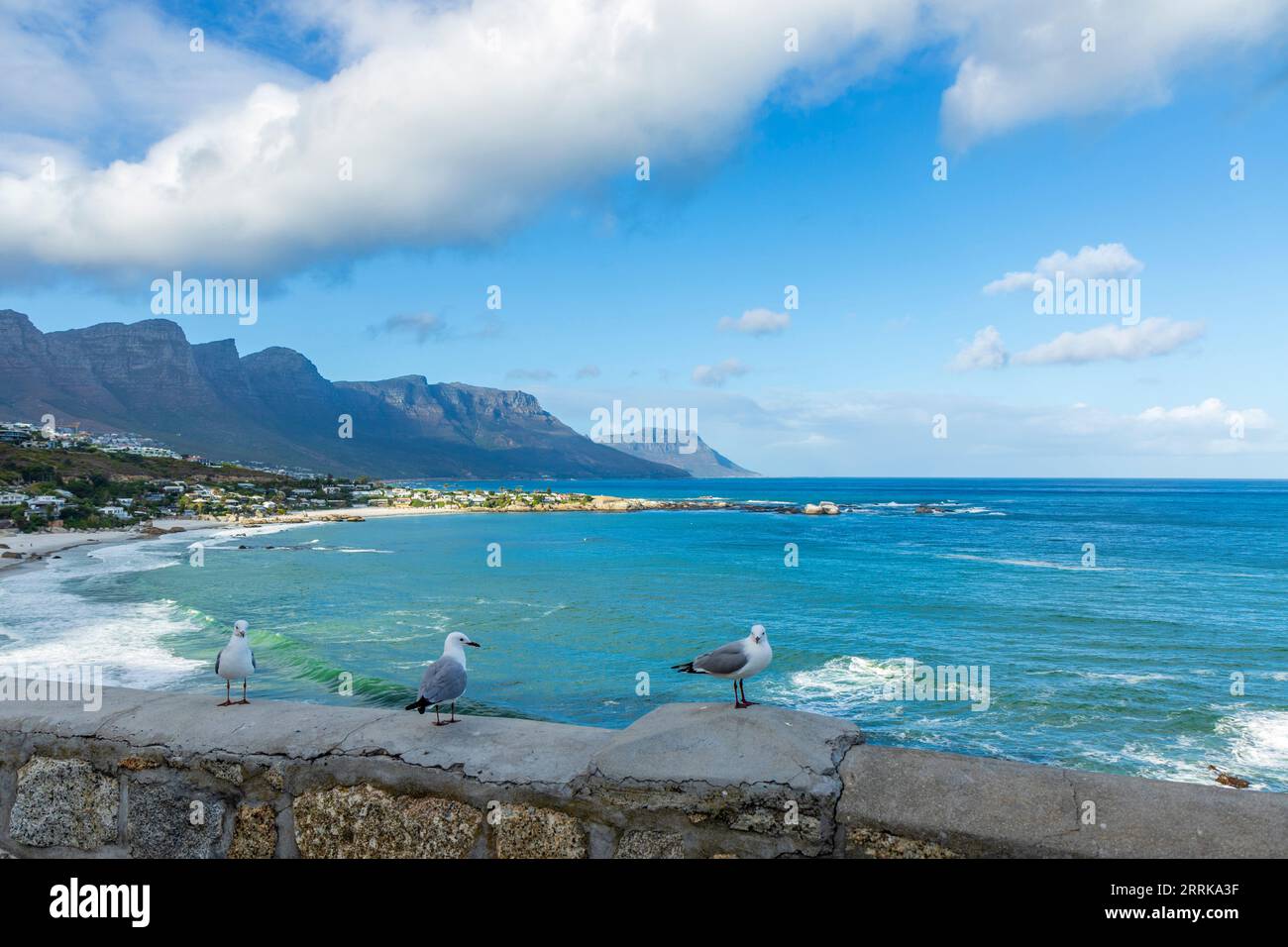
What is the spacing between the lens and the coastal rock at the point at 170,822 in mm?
3629

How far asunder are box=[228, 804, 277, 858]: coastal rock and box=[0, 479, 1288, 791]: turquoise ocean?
11453 millimetres

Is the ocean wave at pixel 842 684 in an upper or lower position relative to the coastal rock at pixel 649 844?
lower

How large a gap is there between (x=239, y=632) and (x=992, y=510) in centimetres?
11454

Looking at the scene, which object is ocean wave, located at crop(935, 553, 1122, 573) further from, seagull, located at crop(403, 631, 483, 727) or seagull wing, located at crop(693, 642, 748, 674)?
seagull, located at crop(403, 631, 483, 727)

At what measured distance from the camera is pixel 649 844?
3.17 metres

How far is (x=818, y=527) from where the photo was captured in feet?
249

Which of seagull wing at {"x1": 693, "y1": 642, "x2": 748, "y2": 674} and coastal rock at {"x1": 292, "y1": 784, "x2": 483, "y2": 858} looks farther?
seagull wing at {"x1": 693, "y1": 642, "x2": 748, "y2": 674}

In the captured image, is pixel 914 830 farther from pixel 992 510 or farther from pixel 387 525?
pixel 992 510

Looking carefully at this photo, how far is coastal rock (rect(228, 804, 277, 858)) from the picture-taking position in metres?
3.57

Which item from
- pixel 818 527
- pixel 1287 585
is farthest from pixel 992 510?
pixel 1287 585

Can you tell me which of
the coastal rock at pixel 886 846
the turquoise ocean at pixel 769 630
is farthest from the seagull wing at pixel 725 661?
the turquoise ocean at pixel 769 630

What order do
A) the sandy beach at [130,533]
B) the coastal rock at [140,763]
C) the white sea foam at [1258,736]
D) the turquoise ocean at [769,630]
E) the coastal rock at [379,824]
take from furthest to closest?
1. the sandy beach at [130,533]
2. the turquoise ocean at [769,630]
3. the white sea foam at [1258,736]
4. the coastal rock at [140,763]
5. the coastal rock at [379,824]

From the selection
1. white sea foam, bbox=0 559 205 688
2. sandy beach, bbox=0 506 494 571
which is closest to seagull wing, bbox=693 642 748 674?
white sea foam, bbox=0 559 205 688

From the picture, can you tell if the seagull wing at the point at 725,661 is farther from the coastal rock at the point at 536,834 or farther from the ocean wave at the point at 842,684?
the ocean wave at the point at 842,684
